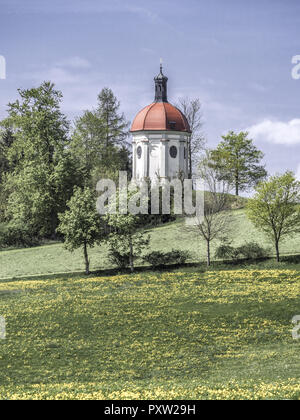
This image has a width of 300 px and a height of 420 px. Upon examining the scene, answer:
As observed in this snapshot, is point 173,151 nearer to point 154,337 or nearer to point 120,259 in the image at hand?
point 120,259

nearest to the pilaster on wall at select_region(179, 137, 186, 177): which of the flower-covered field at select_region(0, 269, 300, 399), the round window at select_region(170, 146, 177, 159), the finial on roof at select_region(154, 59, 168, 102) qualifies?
the round window at select_region(170, 146, 177, 159)

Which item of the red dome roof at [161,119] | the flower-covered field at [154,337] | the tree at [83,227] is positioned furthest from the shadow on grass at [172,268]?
the red dome roof at [161,119]

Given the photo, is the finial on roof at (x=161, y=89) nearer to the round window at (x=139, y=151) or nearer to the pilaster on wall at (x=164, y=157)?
the pilaster on wall at (x=164, y=157)

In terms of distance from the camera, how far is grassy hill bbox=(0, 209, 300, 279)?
56.6 m

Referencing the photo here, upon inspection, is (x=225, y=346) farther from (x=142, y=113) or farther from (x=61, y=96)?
(x=142, y=113)

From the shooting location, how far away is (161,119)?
90.0 m

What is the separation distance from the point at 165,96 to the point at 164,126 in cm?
712

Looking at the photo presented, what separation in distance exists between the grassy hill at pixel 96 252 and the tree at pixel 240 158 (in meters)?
16.6

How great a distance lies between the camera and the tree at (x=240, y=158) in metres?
84.2

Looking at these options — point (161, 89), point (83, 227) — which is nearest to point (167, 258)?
point (83, 227)

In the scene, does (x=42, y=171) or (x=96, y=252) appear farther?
(x=42, y=171)

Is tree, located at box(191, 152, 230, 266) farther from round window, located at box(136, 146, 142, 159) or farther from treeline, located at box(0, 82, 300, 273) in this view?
round window, located at box(136, 146, 142, 159)

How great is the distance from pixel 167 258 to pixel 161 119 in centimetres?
4012

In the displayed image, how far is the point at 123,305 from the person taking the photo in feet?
131
